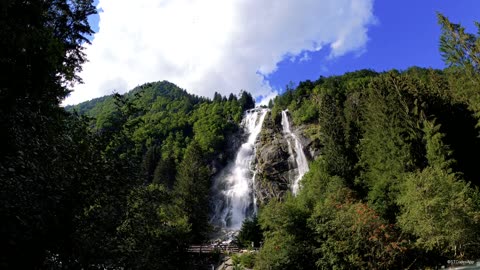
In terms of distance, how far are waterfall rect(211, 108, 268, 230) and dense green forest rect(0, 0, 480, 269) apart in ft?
34.8

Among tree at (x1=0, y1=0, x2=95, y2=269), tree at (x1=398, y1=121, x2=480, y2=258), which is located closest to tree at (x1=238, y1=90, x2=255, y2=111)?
tree at (x1=398, y1=121, x2=480, y2=258)

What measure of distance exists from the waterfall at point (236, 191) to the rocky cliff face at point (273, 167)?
154cm

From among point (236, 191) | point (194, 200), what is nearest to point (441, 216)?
point (194, 200)

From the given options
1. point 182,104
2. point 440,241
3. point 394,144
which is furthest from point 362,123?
point 182,104

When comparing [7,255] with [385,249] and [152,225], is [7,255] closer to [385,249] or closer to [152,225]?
[152,225]

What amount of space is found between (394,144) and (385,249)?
10.9 metres

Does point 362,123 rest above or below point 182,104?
below

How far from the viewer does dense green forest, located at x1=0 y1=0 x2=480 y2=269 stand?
14.7 ft

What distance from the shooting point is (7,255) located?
382 cm

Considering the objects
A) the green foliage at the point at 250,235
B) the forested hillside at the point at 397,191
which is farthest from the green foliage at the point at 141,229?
the green foliage at the point at 250,235

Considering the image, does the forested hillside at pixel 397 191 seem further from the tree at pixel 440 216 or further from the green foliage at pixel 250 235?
the green foliage at pixel 250 235

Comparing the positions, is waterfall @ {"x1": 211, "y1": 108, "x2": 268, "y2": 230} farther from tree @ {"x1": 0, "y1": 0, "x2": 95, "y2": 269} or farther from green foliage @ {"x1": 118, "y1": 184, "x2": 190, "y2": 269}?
tree @ {"x1": 0, "y1": 0, "x2": 95, "y2": 269}

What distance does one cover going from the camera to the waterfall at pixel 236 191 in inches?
2037

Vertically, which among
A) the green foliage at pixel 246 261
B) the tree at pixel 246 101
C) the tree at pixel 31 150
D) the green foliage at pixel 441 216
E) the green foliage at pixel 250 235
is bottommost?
the green foliage at pixel 246 261
